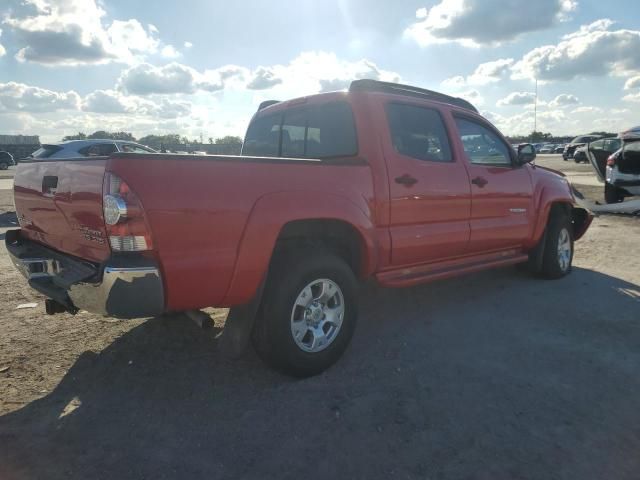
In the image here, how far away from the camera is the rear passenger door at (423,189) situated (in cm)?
382

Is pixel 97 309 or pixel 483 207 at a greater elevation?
pixel 483 207

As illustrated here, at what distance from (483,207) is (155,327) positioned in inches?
128

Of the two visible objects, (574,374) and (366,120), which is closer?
(574,374)

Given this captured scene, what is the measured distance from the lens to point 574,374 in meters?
3.31

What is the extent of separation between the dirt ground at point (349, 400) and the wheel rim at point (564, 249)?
1.20 metres

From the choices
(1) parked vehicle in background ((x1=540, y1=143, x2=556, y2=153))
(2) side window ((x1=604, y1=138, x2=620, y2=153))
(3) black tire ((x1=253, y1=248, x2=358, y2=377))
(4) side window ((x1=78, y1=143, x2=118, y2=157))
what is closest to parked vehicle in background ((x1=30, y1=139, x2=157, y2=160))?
(4) side window ((x1=78, y1=143, x2=118, y2=157))

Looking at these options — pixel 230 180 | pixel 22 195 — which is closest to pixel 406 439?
pixel 230 180

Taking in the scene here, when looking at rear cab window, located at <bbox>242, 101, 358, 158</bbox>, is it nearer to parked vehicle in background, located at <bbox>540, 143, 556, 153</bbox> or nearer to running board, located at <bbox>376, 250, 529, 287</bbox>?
running board, located at <bbox>376, 250, 529, 287</bbox>

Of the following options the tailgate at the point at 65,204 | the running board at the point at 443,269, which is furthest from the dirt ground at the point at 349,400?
the tailgate at the point at 65,204

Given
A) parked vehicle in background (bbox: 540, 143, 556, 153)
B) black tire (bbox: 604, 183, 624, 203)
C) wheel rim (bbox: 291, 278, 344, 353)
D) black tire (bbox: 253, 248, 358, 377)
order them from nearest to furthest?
1. black tire (bbox: 253, 248, 358, 377)
2. wheel rim (bbox: 291, 278, 344, 353)
3. black tire (bbox: 604, 183, 624, 203)
4. parked vehicle in background (bbox: 540, 143, 556, 153)

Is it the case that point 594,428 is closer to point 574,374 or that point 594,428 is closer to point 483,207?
point 574,374

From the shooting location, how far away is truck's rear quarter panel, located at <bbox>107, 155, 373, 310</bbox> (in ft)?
8.23

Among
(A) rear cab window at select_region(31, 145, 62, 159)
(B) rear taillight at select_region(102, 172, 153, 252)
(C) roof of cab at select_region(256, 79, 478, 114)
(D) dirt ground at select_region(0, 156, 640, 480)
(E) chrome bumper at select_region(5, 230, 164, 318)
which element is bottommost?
(D) dirt ground at select_region(0, 156, 640, 480)

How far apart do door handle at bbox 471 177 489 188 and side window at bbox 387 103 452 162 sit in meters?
0.37
